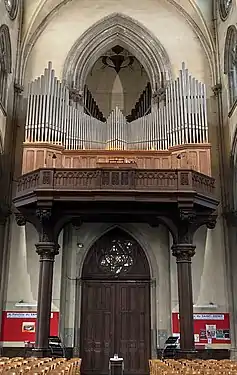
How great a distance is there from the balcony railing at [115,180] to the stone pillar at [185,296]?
188cm

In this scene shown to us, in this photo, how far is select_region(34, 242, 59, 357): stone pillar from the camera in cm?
1276

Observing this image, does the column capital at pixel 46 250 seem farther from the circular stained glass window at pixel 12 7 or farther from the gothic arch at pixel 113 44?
the circular stained glass window at pixel 12 7

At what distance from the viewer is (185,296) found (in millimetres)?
13180

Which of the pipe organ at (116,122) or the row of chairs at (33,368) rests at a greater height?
the pipe organ at (116,122)

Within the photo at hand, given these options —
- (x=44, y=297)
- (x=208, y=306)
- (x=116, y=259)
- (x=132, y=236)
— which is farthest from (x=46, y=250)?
(x=208, y=306)

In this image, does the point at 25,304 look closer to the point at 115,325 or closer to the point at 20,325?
the point at 20,325

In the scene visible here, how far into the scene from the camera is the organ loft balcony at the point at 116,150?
12.9 meters

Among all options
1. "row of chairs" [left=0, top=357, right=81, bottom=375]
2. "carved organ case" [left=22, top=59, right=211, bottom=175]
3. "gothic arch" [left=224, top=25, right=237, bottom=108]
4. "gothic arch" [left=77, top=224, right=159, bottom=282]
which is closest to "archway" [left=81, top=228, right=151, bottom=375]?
"gothic arch" [left=77, top=224, right=159, bottom=282]

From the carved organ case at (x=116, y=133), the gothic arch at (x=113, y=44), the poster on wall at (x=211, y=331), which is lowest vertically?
the poster on wall at (x=211, y=331)

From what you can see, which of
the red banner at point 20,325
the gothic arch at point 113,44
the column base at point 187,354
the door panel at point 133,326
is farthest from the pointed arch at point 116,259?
the gothic arch at point 113,44

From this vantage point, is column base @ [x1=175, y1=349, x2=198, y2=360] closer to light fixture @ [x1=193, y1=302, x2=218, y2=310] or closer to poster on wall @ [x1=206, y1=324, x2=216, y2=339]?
poster on wall @ [x1=206, y1=324, x2=216, y2=339]

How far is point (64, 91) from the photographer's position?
16.0 m

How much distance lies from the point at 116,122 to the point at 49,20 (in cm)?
505

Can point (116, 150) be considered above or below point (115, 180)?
above
